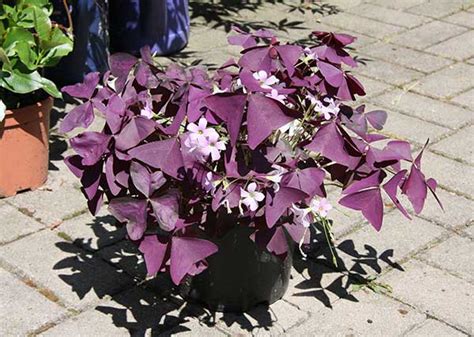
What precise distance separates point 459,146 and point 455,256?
1.14 meters

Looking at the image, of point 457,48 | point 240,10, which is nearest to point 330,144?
point 457,48

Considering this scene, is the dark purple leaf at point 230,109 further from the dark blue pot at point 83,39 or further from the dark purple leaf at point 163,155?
the dark blue pot at point 83,39

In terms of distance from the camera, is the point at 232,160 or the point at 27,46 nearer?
the point at 232,160

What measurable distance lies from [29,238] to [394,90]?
2566 mm

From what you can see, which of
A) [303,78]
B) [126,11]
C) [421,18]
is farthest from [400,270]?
[421,18]

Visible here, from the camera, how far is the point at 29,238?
13.3ft

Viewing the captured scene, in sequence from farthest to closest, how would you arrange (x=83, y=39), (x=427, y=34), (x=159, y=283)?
(x=427, y=34) < (x=83, y=39) < (x=159, y=283)

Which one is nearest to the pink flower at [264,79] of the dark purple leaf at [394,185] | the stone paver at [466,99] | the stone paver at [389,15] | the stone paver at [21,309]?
the dark purple leaf at [394,185]

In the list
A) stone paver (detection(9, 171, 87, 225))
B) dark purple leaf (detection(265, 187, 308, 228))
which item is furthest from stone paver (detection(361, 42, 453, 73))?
dark purple leaf (detection(265, 187, 308, 228))

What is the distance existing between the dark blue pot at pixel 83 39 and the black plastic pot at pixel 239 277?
89.5 inches

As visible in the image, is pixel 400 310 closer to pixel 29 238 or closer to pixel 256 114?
pixel 256 114

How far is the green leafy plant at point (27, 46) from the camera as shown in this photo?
403cm

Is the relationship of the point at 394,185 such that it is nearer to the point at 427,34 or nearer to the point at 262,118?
the point at 262,118

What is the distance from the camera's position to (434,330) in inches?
140
